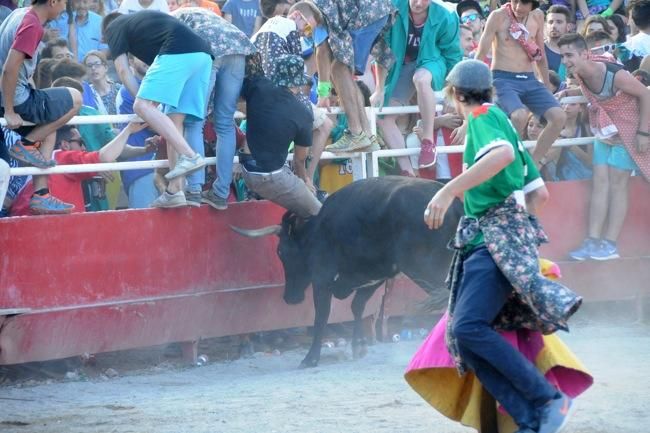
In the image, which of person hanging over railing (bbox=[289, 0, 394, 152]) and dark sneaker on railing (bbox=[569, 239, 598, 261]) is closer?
person hanging over railing (bbox=[289, 0, 394, 152])

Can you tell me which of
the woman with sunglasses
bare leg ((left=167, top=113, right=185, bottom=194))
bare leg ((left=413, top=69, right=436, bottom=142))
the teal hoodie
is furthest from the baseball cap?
the woman with sunglasses

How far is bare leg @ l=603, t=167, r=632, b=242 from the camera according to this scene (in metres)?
11.2

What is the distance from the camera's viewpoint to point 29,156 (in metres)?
8.70

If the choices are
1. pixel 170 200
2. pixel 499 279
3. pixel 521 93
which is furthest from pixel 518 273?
pixel 521 93

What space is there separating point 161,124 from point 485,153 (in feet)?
12.5

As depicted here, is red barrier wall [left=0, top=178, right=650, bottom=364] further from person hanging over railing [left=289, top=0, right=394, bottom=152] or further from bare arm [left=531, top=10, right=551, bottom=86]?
bare arm [left=531, top=10, right=551, bottom=86]

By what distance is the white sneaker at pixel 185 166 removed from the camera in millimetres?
8922

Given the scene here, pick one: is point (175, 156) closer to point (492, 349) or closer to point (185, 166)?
point (185, 166)

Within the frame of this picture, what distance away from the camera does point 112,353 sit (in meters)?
9.67

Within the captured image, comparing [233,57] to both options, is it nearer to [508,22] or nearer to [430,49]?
[430,49]

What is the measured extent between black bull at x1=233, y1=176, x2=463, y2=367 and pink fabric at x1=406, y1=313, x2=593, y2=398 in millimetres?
2946

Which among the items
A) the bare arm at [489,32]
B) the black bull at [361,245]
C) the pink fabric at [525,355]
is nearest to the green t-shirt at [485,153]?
the pink fabric at [525,355]

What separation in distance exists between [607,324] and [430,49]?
2988mm

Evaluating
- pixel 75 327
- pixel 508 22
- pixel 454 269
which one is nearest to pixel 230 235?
pixel 75 327
